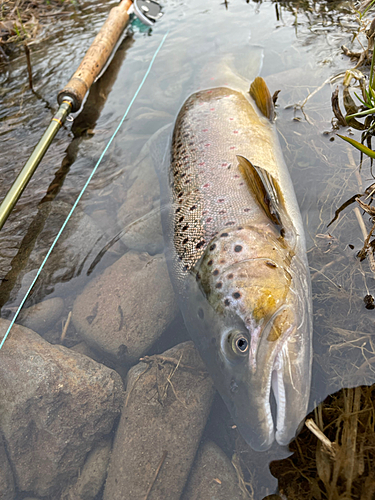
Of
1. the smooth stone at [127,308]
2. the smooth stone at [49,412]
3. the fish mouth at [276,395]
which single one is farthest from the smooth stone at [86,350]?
the fish mouth at [276,395]

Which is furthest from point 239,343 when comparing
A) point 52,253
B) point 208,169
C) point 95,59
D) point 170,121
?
point 95,59

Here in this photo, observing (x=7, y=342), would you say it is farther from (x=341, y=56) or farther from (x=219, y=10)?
(x=219, y=10)

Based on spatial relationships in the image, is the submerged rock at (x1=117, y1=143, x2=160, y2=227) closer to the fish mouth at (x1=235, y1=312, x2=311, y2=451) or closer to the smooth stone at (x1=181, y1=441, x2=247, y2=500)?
the fish mouth at (x1=235, y1=312, x2=311, y2=451)

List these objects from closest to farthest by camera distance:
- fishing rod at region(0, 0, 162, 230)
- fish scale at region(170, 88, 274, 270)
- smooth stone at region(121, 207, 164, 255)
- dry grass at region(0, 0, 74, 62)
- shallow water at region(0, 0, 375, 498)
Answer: shallow water at region(0, 0, 375, 498) → fish scale at region(170, 88, 274, 270) → fishing rod at region(0, 0, 162, 230) → smooth stone at region(121, 207, 164, 255) → dry grass at region(0, 0, 74, 62)

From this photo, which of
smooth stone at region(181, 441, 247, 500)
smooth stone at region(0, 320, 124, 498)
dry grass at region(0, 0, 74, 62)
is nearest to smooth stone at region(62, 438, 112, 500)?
smooth stone at region(0, 320, 124, 498)

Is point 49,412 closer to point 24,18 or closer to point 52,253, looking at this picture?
point 52,253

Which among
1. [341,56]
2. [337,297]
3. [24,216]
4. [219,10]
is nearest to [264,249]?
Answer: [337,297]

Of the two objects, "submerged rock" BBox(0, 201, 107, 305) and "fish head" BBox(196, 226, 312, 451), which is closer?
"fish head" BBox(196, 226, 312, 451)
